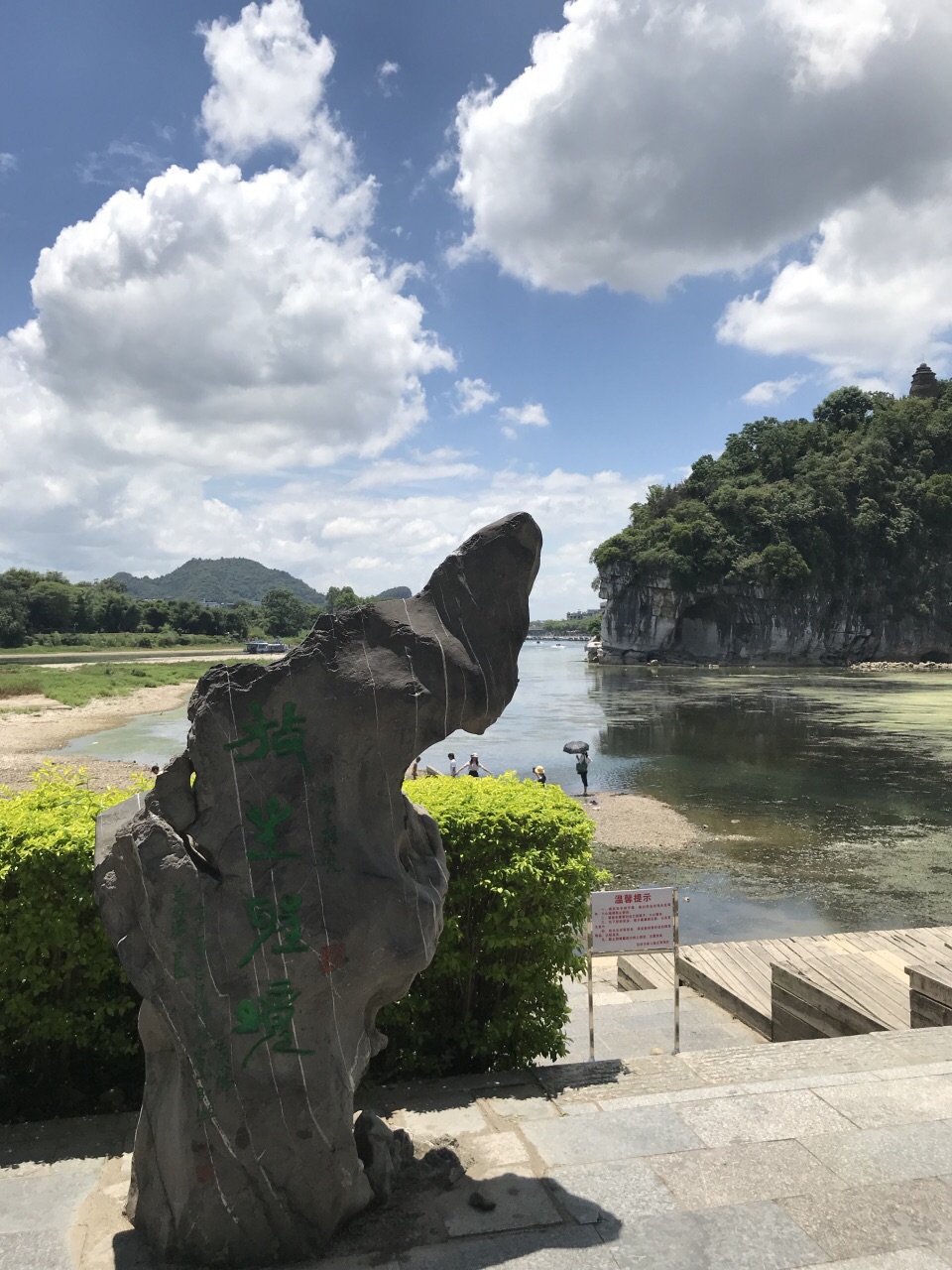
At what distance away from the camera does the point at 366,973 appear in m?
3.91

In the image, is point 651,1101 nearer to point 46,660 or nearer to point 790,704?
point 790,704

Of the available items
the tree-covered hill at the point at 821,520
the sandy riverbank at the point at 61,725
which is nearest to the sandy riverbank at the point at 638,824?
the sandy riverbank at the point at 61,725

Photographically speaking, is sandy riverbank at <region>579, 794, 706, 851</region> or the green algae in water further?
sandy riverbank at <region>579, 794, 706, 851</region>

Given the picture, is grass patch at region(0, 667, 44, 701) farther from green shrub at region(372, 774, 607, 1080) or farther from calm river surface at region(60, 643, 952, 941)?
green shrub at region(372, 774, 607, 1080)

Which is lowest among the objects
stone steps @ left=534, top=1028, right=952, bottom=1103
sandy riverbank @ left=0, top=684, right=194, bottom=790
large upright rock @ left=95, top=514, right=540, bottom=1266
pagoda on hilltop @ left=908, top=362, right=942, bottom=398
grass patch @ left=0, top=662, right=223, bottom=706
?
sandy riverbank @ left=0, top=684, right=194, bottom=790

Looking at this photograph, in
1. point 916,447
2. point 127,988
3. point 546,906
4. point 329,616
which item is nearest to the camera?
point 329,616

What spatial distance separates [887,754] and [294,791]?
1165 inches

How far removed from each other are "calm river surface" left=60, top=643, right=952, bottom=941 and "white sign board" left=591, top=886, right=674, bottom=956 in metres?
6.99

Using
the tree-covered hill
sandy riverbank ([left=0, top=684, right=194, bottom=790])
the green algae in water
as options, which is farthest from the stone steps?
the tree-covered hill

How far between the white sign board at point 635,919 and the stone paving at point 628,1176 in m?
0.89

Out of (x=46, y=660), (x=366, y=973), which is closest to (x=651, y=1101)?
(x=366, y=973)

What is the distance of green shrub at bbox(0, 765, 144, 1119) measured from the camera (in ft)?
16.8

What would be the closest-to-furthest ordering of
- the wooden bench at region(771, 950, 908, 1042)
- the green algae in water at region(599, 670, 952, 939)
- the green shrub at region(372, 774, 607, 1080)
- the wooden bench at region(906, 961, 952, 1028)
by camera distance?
the green shrub at region(372, 774, 607, 1080), the wooden bench at region(906, 961, 952, 1028), the wooden bench at region(771, 950, 908, 1042), the green algae in water at region(599, 670, 952, 939)

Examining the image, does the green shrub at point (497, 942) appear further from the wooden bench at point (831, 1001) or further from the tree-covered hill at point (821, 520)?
the tree-covered hill at point (821, 520)
